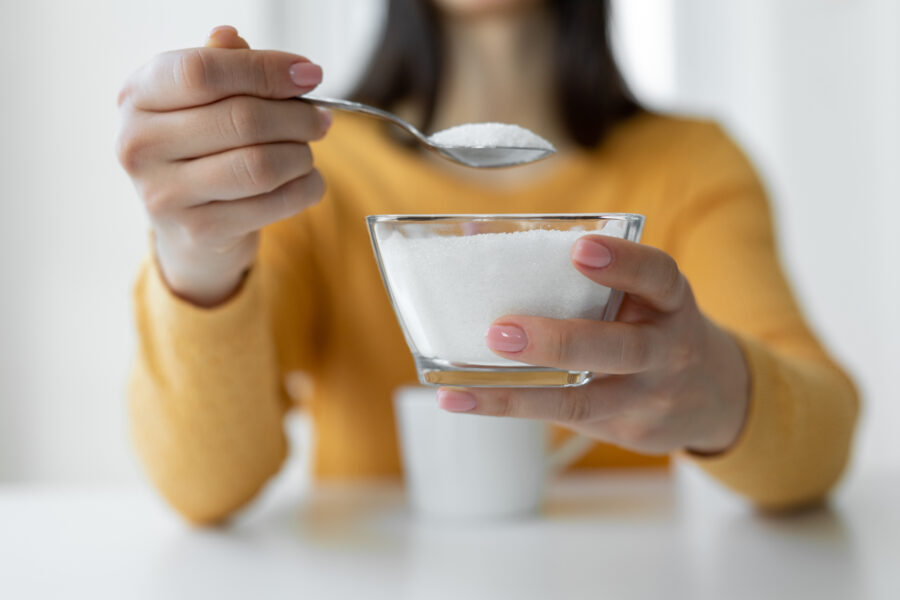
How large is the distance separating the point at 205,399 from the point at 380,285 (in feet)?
1.15

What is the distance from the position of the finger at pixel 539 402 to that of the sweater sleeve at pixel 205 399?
0.24m

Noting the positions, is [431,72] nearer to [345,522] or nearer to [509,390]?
[345,522]

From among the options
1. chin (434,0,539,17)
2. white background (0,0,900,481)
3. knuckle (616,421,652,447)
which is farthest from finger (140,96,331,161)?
white background (0,0,900,481)

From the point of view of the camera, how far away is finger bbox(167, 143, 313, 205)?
39 centimetres

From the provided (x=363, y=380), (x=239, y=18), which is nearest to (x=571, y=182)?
(x=363, y=380)

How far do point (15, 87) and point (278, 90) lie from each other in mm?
1382

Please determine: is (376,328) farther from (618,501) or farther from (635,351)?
(635,351)

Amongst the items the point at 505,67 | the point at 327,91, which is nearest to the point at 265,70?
the point at 505,67

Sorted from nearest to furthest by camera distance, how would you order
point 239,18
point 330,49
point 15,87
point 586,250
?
1. point 586,250
2. point 15,87
3. point 239,18
4. point 330,49

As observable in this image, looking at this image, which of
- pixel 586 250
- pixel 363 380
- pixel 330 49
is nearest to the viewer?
pixel 586 250

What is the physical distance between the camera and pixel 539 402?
1.36 ft

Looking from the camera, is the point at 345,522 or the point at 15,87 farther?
the point at 15,87

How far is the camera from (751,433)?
1.88ft

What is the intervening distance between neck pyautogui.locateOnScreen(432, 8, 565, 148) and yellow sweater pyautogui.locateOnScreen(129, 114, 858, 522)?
0.08m
